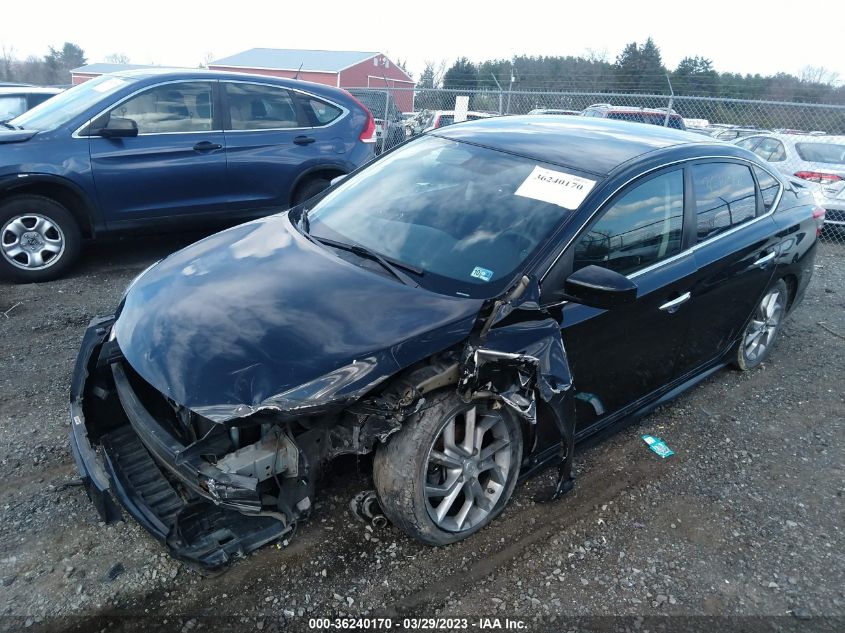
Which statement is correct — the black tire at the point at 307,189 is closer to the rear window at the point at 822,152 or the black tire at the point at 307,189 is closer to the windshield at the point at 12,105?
the windshield at the point at 12,105

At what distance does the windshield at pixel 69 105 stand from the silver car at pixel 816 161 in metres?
7.66

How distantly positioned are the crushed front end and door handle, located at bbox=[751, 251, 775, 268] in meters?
2.93

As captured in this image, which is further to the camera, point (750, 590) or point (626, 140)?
point (626, 140)

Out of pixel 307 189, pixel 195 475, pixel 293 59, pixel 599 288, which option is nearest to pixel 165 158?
pixel 307 189

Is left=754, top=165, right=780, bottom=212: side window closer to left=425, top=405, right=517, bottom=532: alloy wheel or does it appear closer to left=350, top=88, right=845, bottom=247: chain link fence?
left=350, top=88, right=845, bottom=247: chain link fence

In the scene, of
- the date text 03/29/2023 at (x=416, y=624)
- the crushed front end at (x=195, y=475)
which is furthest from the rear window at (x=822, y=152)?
the crushed front end at (x=195, y=475)

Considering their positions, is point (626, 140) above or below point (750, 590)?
above

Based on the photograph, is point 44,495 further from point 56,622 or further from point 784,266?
point 784,266

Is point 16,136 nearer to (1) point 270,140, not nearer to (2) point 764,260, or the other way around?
(1) point 270,140

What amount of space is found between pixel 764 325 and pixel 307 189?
14.8 ft

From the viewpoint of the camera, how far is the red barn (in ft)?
154

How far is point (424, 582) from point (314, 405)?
898mm

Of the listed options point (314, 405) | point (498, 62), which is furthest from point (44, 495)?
point (498, 62)

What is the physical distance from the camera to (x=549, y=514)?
2.88 metres
